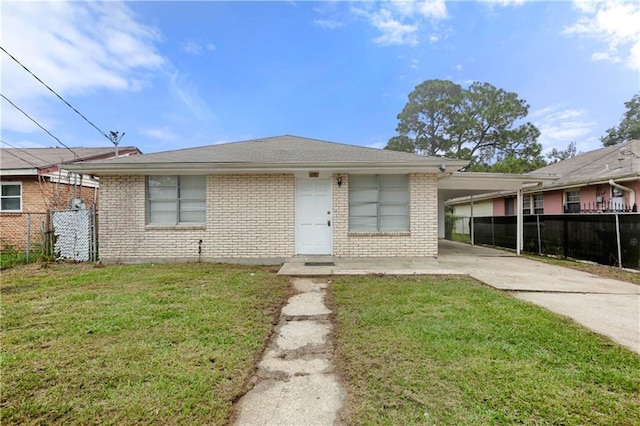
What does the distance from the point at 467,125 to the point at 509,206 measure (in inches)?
562

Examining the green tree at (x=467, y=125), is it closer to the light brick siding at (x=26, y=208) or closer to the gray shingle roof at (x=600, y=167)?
the gray shingle roof at (x=600, y=167)

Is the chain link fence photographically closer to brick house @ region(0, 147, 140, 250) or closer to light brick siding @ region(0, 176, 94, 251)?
brick house @ region(0, 147, 140, 250)

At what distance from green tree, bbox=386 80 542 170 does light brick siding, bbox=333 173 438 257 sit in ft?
74.8

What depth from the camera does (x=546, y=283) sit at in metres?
5.73

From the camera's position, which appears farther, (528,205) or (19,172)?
(528,205)

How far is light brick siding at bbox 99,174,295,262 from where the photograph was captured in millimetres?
7637

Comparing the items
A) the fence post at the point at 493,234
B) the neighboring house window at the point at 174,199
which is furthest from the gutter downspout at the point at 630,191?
the neighboring house window at the point at 174,199

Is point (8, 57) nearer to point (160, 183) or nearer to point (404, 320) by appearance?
point (160, 183)

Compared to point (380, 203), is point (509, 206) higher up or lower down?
higher up

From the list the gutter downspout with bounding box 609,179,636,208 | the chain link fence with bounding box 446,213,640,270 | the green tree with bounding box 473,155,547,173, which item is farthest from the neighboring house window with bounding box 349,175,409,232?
the green tree with bounding box 473,155,547,173

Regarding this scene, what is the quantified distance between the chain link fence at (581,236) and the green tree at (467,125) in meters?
17.3

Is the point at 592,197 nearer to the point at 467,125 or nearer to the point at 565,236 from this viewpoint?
the point at 565,236

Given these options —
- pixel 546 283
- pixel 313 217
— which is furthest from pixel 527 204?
pixel 313 217

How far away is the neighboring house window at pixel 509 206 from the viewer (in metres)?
15.4
